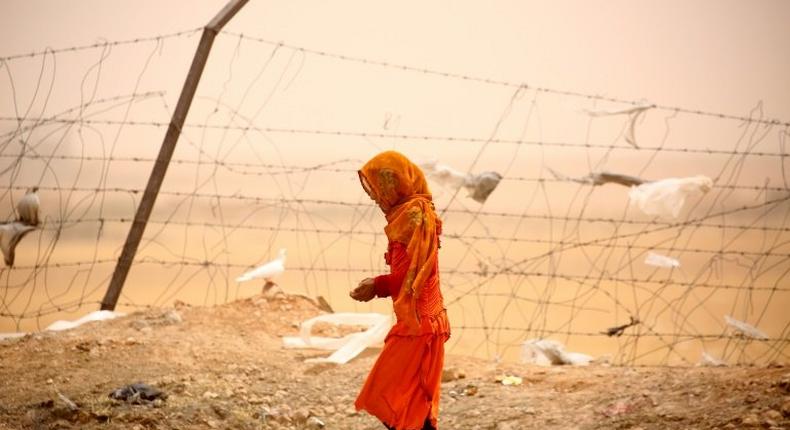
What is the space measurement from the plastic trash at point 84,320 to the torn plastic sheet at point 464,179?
7.28 feet

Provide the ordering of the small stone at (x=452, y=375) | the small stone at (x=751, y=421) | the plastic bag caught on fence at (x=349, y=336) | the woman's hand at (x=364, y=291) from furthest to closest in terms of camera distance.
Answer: the plastic bag caught on fence at (x=349, y=336) → the small stone at (x=452, y=375) → the small stone at (x=751, y=421) → the woman's hand at (x=364, y=291)

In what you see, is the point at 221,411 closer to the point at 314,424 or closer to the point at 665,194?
the point at 314,424

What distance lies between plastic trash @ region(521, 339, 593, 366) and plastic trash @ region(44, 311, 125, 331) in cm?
261

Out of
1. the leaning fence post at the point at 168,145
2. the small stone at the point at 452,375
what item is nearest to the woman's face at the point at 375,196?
the small stone at the point at 452,375

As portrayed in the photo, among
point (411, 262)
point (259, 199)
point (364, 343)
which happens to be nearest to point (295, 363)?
point (364, 343)

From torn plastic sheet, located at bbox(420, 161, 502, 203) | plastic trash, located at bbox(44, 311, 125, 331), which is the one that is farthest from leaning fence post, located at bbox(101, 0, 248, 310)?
torn plastic sheet, located at bbox(420, 161, 502, 203)

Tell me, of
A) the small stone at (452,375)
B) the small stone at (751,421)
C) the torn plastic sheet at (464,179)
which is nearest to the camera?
the small stone at (751,421)

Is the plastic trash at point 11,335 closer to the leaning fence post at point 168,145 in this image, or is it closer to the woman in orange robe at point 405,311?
the leaning fence post at point 168,145

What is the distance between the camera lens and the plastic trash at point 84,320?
20.6 ft

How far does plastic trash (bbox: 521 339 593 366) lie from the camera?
19.6ft

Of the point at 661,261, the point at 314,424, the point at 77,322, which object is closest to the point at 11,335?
the point at 77,322

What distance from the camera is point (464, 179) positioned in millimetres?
6020

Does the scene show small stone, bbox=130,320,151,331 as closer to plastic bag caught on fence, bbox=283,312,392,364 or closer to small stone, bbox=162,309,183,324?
small stone, bbox=162,309,183,324

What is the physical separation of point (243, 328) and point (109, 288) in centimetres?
93
